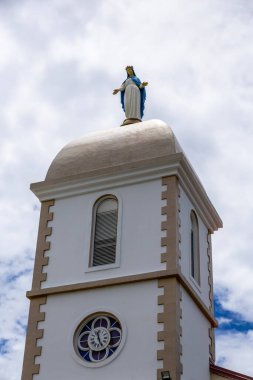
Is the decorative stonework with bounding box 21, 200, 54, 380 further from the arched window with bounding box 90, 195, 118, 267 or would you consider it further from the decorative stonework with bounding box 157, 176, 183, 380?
the decorative stonework with bounding box 157, 176, 183, 380

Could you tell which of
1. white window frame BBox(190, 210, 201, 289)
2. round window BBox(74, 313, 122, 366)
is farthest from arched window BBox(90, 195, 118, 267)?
white window frame BBox(190, 210, 201, 289)

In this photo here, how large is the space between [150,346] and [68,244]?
3.84 metres

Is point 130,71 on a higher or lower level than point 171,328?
higher

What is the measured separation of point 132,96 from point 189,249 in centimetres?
596

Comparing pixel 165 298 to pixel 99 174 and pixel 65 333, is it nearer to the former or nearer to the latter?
pixel 65 333

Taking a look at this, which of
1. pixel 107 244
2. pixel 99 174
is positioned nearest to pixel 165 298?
pixel 107 244

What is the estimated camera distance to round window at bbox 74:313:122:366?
1922 cm

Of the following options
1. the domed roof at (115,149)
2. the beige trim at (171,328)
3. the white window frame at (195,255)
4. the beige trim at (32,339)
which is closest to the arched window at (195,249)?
the white window frame at (195,255)

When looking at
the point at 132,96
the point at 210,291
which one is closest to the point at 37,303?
the point at 210,291

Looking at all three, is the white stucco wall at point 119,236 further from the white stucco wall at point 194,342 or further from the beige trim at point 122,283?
the white stucco wall at point 194,342

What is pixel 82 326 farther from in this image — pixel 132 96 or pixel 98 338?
pixel 132 96

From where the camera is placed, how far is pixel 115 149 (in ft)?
73.1

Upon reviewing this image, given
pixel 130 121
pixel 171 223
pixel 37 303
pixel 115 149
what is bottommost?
pixel 37 303

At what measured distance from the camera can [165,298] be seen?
1923 centimetres
